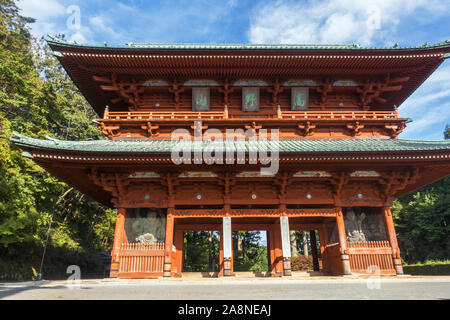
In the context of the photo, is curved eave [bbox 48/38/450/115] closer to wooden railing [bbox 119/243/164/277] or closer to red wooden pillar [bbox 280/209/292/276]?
red wooden pillar [bbox 280/209/292/276]

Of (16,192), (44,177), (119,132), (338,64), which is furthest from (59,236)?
(338,64)

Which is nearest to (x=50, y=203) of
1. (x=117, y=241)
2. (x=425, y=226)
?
(x=117, y=241)

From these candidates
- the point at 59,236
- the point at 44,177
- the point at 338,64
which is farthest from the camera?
the point at 59,236

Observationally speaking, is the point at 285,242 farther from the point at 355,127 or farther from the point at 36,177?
the point at 36,177

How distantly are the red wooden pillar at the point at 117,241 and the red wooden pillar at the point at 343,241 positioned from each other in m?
9.03

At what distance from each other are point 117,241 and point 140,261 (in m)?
1.27

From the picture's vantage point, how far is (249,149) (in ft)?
34.8

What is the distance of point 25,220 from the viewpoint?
564 inches

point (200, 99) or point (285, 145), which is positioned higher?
point (200, 99)

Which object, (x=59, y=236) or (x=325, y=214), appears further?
(x=59, y=236)

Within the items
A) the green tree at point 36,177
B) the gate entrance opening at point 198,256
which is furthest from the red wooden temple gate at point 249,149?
the gate entrance opening at point 198,256

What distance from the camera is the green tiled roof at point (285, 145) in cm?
985

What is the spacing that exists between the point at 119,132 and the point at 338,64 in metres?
11.5
